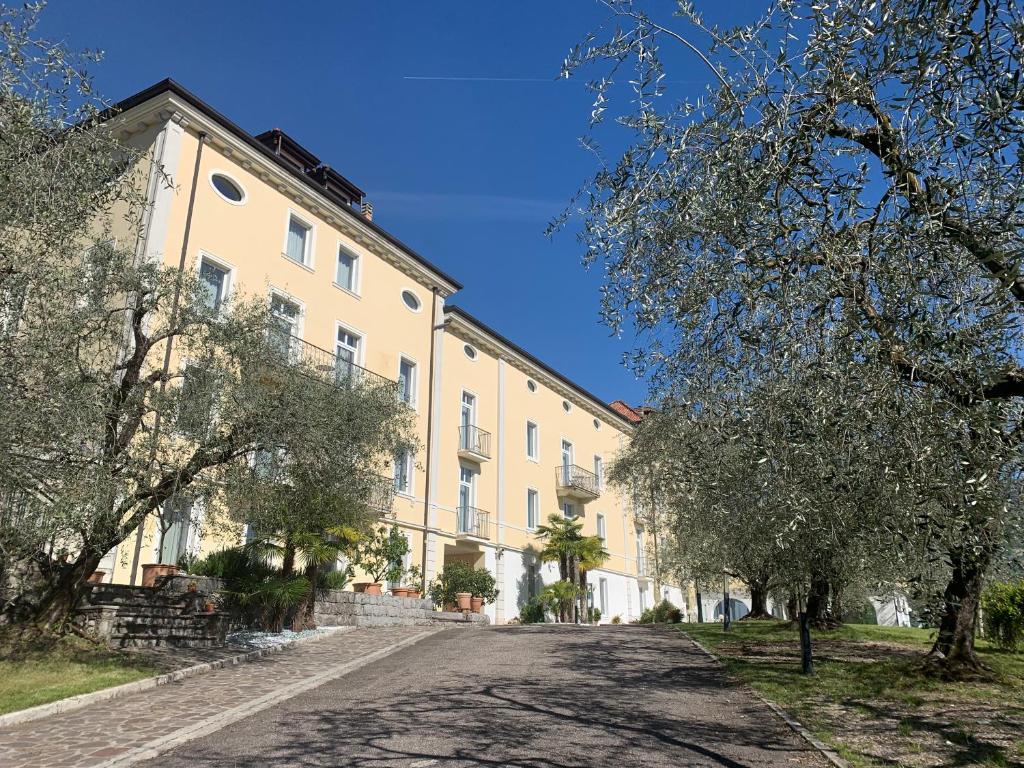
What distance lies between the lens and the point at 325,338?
73.9 feet

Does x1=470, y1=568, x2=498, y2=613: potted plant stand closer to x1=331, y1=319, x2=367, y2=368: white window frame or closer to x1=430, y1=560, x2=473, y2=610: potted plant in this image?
x1=430, y1=560, x2=473, y2=610: potted plant

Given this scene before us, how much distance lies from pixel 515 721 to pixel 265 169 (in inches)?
701

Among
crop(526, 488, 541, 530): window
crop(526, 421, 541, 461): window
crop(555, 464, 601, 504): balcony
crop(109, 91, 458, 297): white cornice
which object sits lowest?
crop(526, 488, 541, 530): window

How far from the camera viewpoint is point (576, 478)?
3475 cm

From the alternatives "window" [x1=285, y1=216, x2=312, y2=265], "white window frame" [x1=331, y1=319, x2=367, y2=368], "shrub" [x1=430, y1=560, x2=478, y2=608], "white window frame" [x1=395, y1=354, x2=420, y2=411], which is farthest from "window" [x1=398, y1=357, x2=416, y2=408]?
"shrub" [x1=430, y1=560, x2=478, y2=608]

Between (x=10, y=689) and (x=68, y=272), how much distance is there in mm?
5098

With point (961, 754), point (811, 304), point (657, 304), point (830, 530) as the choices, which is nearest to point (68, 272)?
point (657, 304)

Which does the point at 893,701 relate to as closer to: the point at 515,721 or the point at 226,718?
the point at 515,721

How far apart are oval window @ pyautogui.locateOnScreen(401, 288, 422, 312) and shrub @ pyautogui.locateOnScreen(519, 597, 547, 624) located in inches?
458

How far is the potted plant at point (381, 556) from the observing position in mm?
20438

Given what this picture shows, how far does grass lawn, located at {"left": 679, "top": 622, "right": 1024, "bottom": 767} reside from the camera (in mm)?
6598

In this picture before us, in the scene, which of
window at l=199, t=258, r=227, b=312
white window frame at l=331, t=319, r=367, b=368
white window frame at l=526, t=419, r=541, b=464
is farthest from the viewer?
white window frame at l=526, t=419, r=541, b=464

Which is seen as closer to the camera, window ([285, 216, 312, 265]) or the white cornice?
the white cornice

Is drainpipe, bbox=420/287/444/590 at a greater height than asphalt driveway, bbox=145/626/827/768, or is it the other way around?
drainpipe, bbox=420/287/444/590
